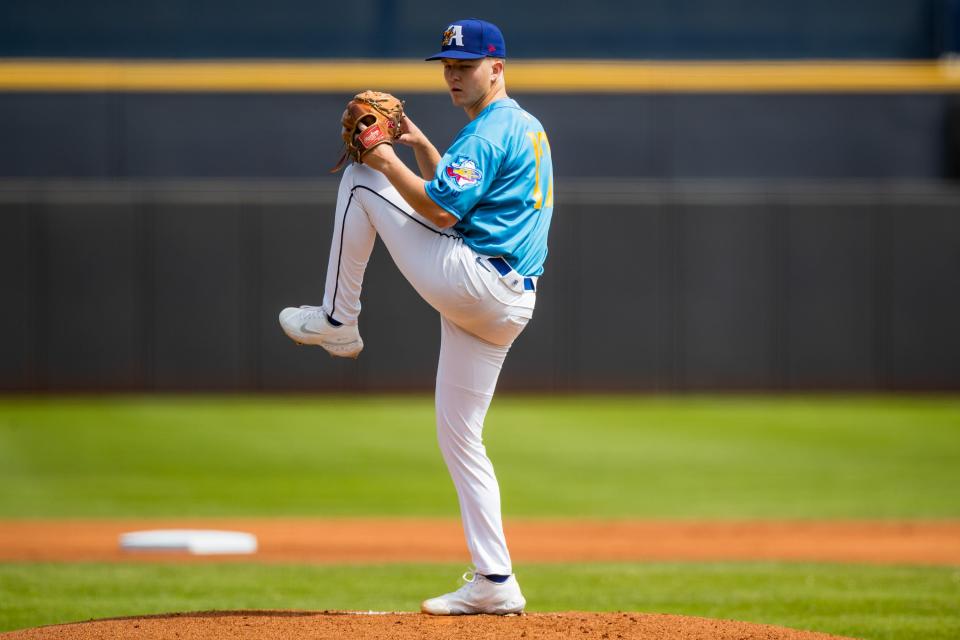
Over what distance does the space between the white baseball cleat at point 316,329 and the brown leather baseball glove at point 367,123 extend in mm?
544

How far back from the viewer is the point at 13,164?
17906 mm

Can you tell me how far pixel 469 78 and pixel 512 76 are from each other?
1418 cm

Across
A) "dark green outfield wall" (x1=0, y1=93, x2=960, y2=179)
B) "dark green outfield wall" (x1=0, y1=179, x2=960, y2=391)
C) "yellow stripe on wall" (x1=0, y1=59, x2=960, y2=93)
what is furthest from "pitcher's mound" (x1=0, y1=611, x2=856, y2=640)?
"yellow stripe on wall" (x1=0, y1=59, x2=960, y2=93)

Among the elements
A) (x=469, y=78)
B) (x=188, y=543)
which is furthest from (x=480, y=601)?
(x=188, y=543)

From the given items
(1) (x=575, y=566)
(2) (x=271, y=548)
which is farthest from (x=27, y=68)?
(1) (x=575, y=566)

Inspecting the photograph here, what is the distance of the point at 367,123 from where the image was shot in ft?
14.2

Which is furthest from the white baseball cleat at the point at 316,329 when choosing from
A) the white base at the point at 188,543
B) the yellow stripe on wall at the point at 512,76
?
the yellow stripe on wall at the point at 512,76

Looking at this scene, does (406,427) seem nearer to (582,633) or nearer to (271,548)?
(271,548)

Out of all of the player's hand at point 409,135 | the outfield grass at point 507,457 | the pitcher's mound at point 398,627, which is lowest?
the outfield grass at point 507,457

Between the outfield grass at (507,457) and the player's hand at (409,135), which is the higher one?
the player's hand at (409,135)

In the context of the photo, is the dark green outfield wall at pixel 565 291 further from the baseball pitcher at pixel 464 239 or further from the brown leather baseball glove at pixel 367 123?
the brown leather baseball glove at pixel 367 123

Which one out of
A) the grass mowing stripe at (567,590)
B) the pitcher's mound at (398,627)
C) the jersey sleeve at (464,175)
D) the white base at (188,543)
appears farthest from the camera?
the white base at (188,543)

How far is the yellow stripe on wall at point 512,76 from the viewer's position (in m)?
18.1

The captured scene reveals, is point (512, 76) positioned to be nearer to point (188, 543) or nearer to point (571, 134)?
point (571, 134)
